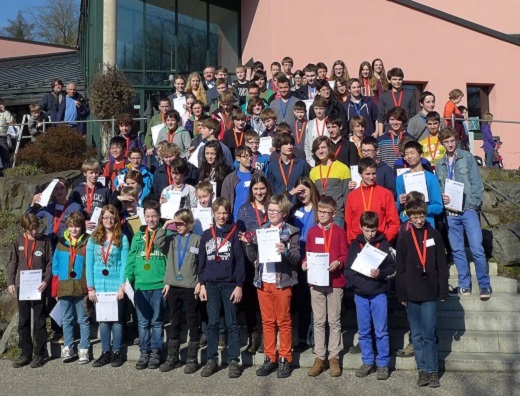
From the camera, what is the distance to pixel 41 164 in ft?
47.1

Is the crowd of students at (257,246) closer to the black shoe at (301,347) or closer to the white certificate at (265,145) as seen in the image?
the black shoe at (301,347)

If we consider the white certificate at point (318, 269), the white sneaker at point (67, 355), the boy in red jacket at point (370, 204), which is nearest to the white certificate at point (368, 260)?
the white certificate at point (318, 269)

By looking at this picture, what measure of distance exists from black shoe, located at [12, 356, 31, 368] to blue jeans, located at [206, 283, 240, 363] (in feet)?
7.87

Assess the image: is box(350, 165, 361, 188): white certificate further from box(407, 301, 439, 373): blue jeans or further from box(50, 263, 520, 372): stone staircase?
box(407, 301, 439, 373): blue jeans

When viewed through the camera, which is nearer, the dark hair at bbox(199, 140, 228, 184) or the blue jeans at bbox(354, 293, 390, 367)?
the blue jeans at bbox(354, 293, 390, 367)

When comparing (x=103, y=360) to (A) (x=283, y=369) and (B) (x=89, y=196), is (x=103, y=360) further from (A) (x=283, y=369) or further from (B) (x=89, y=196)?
(B) (x=89, y=196)

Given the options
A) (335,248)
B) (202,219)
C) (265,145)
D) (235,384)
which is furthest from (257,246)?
(265,145)

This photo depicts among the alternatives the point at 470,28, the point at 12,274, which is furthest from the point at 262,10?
the point at 12,274

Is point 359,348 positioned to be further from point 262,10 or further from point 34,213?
point 262,10

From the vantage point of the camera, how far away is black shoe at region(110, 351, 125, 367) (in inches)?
314

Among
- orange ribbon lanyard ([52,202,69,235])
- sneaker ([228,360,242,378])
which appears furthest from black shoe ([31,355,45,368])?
sneaker ([228,360,242,378])

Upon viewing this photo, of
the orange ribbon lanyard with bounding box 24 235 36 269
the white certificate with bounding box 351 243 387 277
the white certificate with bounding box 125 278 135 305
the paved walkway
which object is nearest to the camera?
the paved walkway

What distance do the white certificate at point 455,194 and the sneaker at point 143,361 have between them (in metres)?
4.14

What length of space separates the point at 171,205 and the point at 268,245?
1816 mm
